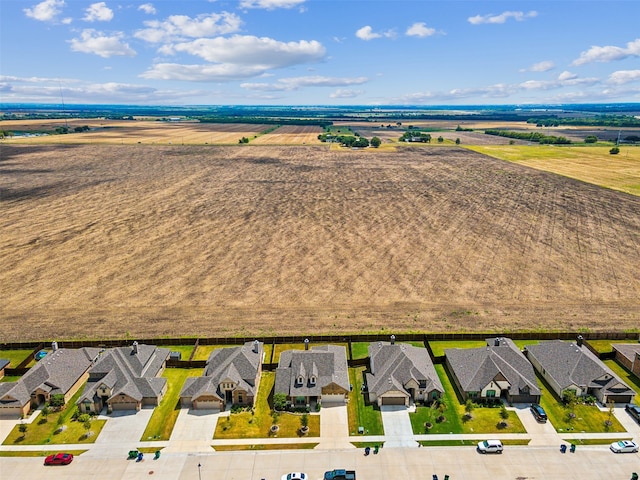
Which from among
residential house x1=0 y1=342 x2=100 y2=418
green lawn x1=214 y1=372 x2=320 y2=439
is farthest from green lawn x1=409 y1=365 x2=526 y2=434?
residential house x1=0 y1=342 x2=100 y2=418

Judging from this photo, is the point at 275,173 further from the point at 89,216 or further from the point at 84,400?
the point at 84,400

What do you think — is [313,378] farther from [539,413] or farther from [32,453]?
[32,453]

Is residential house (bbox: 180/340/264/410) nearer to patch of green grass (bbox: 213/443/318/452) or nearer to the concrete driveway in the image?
patch of green grass (bbox: 213/443/318/452)

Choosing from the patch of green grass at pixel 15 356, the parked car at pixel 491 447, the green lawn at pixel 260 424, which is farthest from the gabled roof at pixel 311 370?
the patch of green grass at pixel 15 356

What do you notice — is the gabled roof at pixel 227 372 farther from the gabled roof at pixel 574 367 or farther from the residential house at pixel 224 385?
the gabled roof at pixel 574 367

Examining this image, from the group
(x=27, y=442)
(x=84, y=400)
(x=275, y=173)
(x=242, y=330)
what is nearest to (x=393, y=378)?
(x=242, y=330)

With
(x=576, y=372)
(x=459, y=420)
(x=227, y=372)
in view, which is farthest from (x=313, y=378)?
(x=576, y=372)
